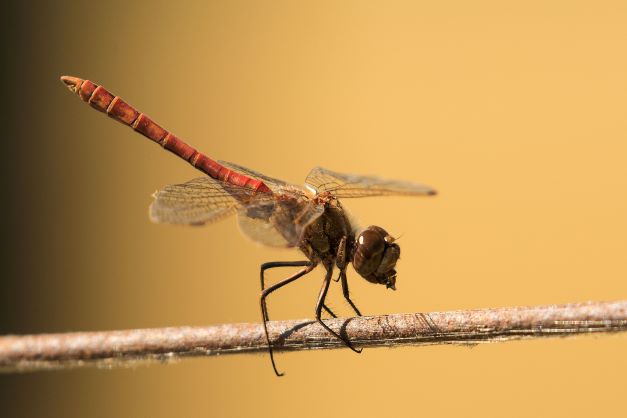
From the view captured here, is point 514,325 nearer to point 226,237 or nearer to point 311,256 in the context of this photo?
point 311,256

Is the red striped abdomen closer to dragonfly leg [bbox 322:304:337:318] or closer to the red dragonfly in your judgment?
the red dragonfly

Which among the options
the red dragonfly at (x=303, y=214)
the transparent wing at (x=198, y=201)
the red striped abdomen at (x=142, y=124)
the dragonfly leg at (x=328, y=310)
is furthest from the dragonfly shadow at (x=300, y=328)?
the red striped abdomen at (x=142, y=124)

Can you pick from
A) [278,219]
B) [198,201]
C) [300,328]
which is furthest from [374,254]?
[198,201]

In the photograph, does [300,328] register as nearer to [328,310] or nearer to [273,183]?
[328,310]

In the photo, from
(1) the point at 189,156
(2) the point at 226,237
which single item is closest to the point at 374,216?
(2) the point at 226,237

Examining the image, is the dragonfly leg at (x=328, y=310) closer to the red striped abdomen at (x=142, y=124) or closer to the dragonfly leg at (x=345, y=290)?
the dragonfly leg at (x=345, y=290)

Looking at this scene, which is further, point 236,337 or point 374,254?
point 374,254

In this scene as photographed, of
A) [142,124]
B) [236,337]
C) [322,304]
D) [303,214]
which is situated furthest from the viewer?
[142,124]
